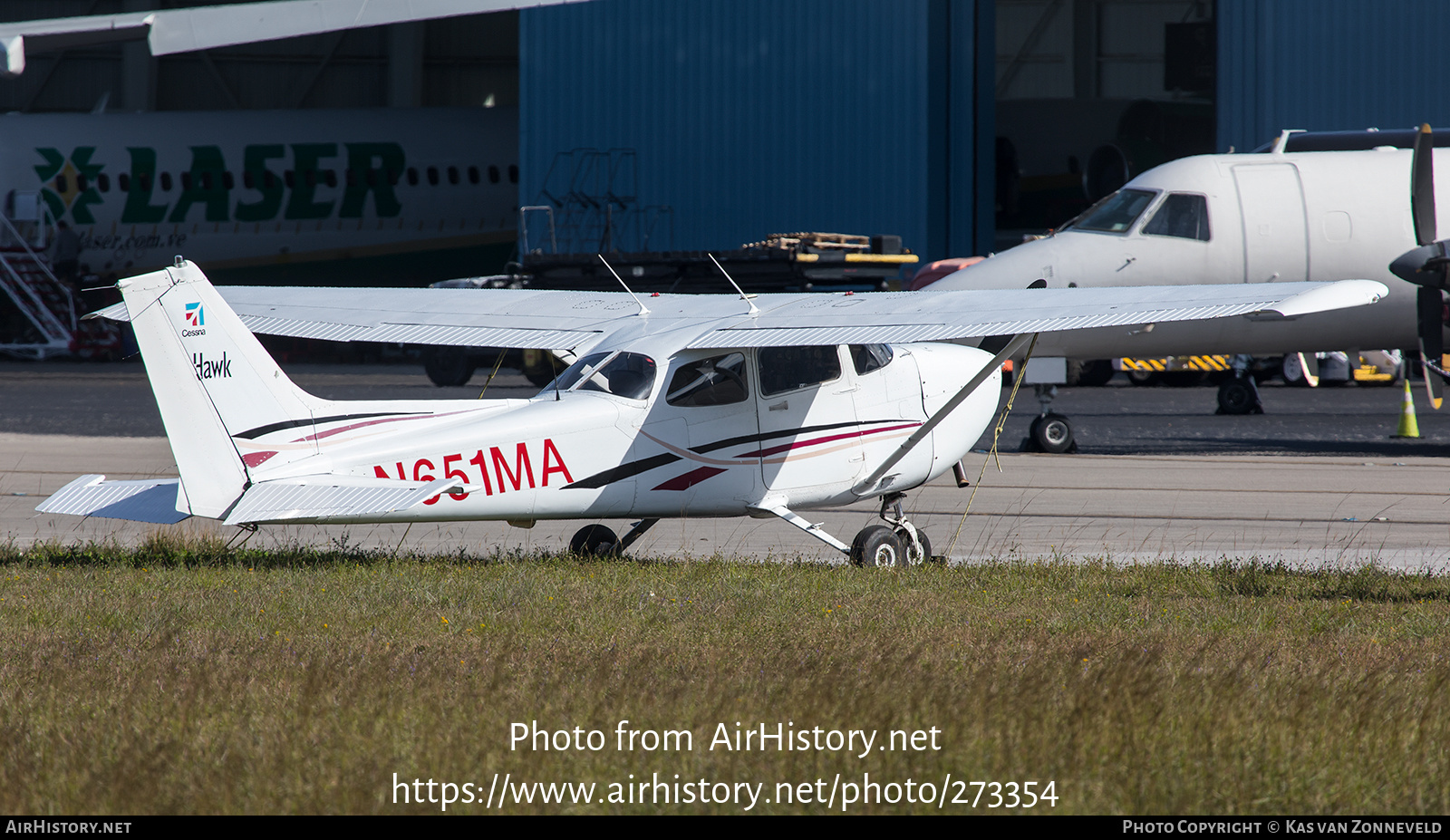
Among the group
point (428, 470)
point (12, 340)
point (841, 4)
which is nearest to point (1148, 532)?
point (428, 470)

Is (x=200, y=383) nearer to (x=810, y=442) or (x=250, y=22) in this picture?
(x=810, y=442)

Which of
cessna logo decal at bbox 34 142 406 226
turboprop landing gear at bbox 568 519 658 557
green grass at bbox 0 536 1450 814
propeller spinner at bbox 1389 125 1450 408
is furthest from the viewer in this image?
cessna logo decal at bbox 34 142 406 226

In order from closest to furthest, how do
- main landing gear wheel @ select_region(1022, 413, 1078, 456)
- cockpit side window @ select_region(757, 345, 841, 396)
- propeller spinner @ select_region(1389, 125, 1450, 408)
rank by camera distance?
cockpit side window @ select_region(757, 345, 841, 396), propeller spinner @ select_region(1389, 125, 1450, 408), main landing gear wheel @ select_region(1022, 413, 1078, 456)

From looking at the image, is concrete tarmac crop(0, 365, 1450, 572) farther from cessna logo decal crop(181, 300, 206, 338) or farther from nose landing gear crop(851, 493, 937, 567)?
cessna logo decal crop(181, 300, 206, 338)

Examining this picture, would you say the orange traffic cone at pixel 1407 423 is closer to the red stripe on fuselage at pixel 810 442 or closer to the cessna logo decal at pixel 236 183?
the red stripe on fuselage at pixel 810 442

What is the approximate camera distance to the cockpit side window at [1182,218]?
1878cm

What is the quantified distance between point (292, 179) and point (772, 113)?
15346 mm

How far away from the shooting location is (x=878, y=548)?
35.4 feet

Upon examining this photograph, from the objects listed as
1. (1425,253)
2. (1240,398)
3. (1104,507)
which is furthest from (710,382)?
(1240,398)

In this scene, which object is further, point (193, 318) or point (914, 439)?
point (914, 439)

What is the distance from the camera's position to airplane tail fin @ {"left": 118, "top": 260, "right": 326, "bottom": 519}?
8805mm

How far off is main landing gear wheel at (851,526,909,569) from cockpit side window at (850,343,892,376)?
1.20 meters

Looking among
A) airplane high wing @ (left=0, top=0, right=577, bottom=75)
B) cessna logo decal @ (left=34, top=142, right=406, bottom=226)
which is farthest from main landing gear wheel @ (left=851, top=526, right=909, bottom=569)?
cessna logo decal @ (left=34, top=142, right=406, bottom=226)

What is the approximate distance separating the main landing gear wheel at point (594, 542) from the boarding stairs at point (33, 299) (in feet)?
105
